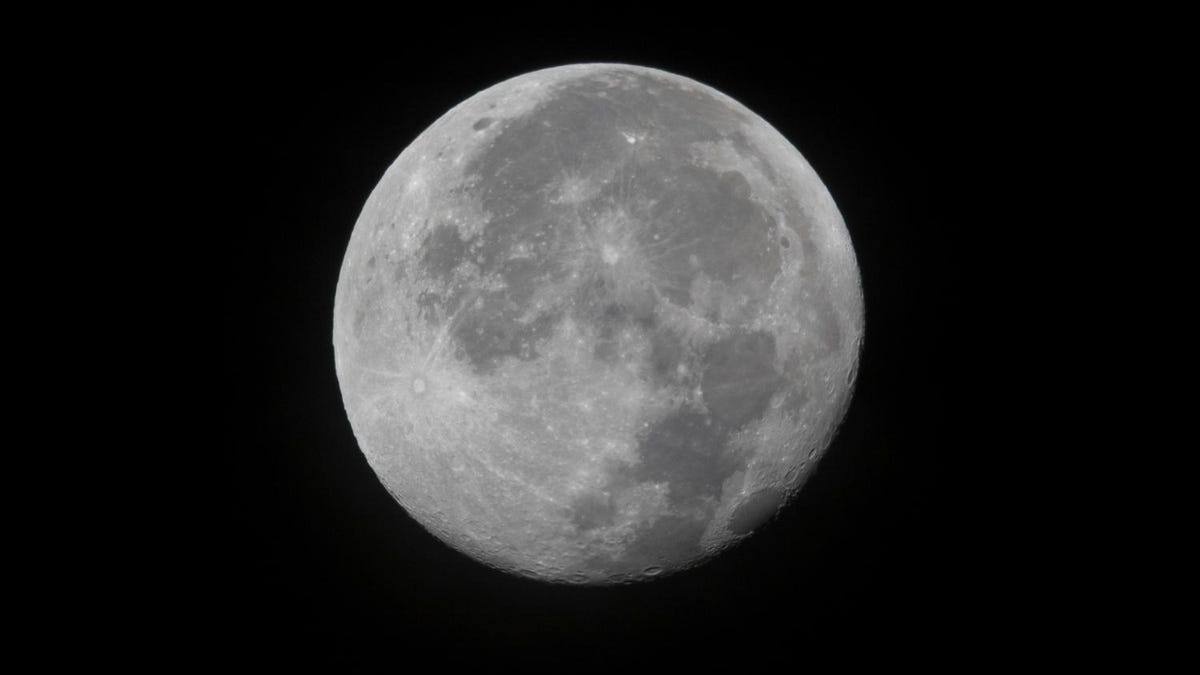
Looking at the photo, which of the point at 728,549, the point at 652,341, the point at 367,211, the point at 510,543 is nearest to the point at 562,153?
the point at 652,341

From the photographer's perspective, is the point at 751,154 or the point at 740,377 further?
the point at 751,154

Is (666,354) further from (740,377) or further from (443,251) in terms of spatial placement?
(443,251)

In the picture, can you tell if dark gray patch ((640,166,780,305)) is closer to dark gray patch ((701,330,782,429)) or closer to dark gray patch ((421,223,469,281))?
dark gray patch ((701,330,782,429))

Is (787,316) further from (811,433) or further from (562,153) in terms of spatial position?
(562,153)

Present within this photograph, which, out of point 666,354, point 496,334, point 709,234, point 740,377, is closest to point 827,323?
point 740,377

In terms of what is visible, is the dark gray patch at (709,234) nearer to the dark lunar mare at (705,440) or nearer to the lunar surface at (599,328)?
the lunar surface at (599,328)

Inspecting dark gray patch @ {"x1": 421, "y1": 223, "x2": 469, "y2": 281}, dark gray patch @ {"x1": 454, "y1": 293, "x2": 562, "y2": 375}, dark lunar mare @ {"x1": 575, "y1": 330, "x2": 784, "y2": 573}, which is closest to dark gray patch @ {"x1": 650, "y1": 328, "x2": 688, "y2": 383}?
dark lunar mare @ {"x1": 575, "y1": 330, "x2": 784, "y2": 573}

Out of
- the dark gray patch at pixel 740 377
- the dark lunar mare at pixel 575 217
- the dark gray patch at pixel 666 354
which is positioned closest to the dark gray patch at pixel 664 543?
the dark gray patch at pixel 740 377
